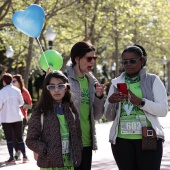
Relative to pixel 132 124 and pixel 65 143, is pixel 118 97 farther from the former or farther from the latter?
pixel 65 143

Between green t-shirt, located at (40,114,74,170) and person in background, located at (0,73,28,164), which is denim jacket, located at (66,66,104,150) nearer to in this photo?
green t-shirt, located at (40,114,74,170)

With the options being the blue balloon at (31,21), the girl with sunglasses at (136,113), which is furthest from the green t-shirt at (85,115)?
the blue balloon at (31,21)

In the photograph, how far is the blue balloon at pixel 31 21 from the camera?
25.6ft

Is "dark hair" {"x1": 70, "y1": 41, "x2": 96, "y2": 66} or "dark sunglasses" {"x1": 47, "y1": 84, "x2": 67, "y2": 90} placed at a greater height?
"dark hair" {"x1": 70, "y1": 41, "x2": 96, "y2": 66}

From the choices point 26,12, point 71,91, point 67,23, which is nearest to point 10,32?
point 67,23

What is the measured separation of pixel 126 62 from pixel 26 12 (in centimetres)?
311

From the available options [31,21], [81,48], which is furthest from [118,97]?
[31,21]

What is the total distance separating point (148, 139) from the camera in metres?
5.22

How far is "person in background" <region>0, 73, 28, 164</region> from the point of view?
36.7ft

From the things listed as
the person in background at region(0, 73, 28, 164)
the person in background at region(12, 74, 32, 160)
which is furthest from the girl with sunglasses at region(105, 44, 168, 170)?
the person in background at region(12, 74, 32, 160)

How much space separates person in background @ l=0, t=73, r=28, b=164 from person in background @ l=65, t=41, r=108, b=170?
222 inches

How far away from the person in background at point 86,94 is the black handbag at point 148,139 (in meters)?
0.57

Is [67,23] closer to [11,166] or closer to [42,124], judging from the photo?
[11,166]

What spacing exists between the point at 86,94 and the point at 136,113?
59 cm
